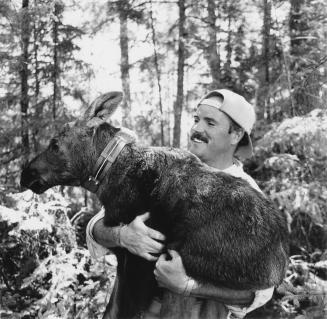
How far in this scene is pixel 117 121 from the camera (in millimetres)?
9484

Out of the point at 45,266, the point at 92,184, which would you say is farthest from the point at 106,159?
the point at 45,266

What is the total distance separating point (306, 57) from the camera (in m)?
10.3

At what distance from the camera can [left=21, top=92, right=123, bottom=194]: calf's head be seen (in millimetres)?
2988

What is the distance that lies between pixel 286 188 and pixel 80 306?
184 inches

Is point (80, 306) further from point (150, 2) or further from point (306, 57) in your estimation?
point (150, 2)

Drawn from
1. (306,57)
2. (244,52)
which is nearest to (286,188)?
(306,57)

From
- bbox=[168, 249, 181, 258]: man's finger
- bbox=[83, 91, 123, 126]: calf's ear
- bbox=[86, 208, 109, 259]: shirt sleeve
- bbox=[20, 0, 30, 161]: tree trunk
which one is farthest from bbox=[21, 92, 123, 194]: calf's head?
bbox=[20, 0, 30, 161]: tree trunk

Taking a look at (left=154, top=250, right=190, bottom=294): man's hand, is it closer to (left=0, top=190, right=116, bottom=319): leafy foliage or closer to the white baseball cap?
the white baseball cap

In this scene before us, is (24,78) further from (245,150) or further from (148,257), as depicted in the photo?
(148,257)

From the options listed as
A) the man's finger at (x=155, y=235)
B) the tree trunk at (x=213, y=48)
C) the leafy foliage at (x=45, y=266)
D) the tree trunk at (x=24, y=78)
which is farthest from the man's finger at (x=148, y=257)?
the tree trunk at (x=213, y=48)

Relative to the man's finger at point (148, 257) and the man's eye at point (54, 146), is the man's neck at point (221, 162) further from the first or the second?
the man's eye at point (54, 146)

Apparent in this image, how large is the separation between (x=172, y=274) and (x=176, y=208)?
379 millimetres

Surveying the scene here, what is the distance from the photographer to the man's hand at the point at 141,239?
2.58m

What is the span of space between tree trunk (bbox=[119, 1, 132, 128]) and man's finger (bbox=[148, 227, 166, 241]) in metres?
9.65
